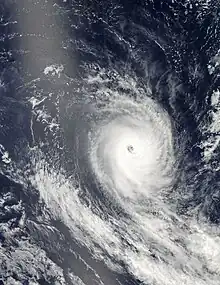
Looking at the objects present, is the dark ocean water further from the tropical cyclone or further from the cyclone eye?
the cyclone eye

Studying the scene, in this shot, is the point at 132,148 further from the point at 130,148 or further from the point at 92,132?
the point at 92,132

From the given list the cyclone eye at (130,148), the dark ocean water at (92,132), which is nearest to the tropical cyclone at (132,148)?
the cyclone eye at (130,148)

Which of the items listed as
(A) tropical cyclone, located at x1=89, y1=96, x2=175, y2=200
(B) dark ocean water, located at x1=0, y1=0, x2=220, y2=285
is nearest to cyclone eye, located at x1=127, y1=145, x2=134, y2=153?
(A) tropical cyclone, located at x1=89, y1=96, x2=175, y2=200

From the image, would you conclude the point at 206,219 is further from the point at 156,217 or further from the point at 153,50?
the point at 153,50

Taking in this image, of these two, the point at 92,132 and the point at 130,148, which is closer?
the point at 130,148

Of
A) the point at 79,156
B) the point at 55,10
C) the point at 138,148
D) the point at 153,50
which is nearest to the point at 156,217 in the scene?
the point at 138,148

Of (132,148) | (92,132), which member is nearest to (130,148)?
(132,148)

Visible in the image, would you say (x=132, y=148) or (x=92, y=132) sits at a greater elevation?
(x=132, y=148)

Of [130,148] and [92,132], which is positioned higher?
[130,148]
